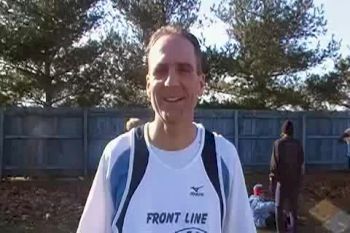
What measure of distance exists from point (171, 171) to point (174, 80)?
26cm

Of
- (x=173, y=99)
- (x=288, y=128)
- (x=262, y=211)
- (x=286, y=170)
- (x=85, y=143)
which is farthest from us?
(x=85, y=143)

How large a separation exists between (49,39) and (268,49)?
20.3 ft

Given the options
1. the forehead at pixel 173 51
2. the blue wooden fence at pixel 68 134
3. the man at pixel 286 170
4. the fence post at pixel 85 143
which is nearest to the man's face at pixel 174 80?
the forehead at pixel 173 51

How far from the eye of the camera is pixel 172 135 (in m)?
2.22

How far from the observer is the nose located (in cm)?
218

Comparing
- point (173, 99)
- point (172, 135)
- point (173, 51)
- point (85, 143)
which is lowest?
point (172, 135)

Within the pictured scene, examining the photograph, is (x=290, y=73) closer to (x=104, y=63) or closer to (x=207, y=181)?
(x=104, y=63)

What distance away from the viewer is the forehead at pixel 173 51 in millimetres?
2217

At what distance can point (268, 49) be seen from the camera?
2145 cm

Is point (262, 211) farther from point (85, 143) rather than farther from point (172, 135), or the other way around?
point (172, 135)

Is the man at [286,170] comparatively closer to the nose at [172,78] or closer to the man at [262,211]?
the man at [262,211]

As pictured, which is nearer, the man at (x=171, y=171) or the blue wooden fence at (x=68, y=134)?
the man at (x=171, y=171)

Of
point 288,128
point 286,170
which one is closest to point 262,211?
point 286,170

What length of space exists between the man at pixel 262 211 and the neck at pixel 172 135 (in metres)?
9.81
